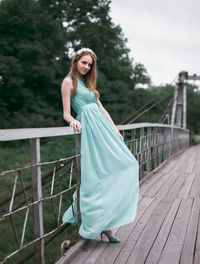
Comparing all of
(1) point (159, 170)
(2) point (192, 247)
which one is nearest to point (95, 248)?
(2) point (192, 247)

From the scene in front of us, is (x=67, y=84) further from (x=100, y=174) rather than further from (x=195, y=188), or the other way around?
(x=195, y=188)

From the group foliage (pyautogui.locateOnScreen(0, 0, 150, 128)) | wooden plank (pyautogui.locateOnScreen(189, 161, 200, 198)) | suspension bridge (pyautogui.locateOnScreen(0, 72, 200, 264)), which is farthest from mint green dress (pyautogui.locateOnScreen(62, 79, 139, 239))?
foliage (pyautogui.locateOnScreen(0, 0, 150, 128))

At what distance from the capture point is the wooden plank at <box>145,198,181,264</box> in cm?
192

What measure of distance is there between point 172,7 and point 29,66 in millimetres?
7709

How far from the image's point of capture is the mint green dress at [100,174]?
1.96 meters

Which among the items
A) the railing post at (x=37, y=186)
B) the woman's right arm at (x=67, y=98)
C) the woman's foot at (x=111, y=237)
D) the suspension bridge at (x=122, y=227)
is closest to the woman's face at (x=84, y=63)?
the woman's right arm at (x=67, y=98)

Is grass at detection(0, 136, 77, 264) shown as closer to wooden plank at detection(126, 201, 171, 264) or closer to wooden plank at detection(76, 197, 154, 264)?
wooden plank at detection(126, 201, 171, 264)

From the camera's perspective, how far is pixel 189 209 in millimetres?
2943

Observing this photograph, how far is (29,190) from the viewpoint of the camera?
357 inches

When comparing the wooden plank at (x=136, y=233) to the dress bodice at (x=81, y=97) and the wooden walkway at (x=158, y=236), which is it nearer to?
the wooden walkway at (x=158, y=236)

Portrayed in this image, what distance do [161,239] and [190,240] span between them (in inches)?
7.8

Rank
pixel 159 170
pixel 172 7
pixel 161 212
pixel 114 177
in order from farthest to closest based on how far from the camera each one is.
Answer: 1. pixel 172 7
2. pixel 159 170
3. pixel 161 212
4. pixel 114 177

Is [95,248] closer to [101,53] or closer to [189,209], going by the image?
[189,209]

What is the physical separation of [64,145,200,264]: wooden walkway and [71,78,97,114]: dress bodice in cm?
96
